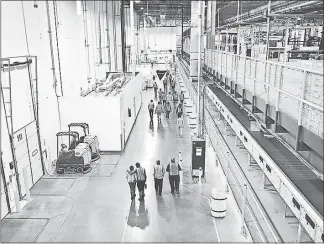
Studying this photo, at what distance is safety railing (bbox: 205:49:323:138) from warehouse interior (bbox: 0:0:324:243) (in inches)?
1.0

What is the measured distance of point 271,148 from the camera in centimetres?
711

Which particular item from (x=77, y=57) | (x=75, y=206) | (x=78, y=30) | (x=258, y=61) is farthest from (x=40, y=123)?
(x=258, y=61)

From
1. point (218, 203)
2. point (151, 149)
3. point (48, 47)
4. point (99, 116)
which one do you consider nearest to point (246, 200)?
point (218, 203)

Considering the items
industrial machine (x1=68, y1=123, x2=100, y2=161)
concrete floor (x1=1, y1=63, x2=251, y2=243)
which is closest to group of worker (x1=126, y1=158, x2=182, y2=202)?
concrete floor (x1=1, y1=63, x2=251, y2=243)

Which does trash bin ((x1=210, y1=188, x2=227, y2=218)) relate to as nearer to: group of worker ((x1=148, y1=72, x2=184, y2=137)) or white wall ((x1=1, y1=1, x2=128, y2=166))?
white wall ((x1=1, y1=1, x2=128, y2=166))

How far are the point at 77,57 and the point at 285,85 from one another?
11.1 metres

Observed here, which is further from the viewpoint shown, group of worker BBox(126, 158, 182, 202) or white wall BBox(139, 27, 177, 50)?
white wall BBox(139, 27, 177, 50)

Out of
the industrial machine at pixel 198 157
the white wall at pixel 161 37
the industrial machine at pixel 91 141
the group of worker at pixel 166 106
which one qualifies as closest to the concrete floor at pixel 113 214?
the industrial machine at pixel 198 157

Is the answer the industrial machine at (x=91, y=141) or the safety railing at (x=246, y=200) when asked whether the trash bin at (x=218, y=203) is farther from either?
the industrial machine at (x=91, y=141)

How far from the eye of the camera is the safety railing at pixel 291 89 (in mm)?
4305

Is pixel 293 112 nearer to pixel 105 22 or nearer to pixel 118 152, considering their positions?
pixel 118 152

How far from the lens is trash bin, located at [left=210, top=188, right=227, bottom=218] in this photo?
818 cm

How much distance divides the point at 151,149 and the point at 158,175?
470cm

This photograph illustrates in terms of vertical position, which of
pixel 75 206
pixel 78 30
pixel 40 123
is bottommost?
pixel 75 206
